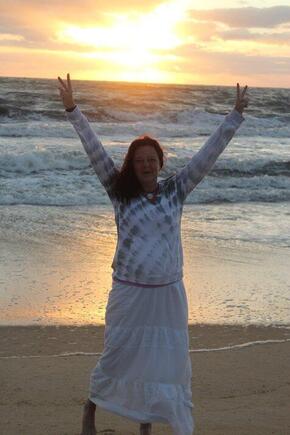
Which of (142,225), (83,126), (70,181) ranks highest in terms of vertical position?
(83,126)

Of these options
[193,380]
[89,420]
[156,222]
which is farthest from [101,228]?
[156,222]

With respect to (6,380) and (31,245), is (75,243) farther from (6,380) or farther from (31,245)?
(6,380)

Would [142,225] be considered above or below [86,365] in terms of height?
above

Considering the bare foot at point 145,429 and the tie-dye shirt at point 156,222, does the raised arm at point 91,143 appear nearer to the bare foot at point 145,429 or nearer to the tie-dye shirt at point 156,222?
the tie-dye shirt at point 156,222

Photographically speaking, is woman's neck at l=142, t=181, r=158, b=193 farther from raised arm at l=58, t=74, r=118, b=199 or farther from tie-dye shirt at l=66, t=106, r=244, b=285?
raised arm at l=58, t=74, r=118, b=199

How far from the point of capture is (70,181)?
15.1 m

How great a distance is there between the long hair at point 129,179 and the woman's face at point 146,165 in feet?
0.07

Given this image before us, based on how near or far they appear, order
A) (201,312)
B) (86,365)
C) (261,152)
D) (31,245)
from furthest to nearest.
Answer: (261,152) → (31,245) → (201,312) → (86,365)

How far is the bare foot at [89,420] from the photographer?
3416 millimetres

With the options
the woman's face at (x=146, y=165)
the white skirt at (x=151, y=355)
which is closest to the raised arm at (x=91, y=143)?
the woman's face at (x=146, y=165)

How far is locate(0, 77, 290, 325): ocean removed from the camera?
19.9 ft

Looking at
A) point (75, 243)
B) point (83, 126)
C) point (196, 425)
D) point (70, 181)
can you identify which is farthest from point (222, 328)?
point (70, 181)

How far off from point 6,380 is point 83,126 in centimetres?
184

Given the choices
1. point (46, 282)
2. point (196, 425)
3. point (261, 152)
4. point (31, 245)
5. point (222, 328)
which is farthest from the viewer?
point (261, 152)
